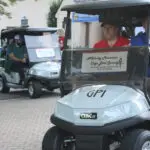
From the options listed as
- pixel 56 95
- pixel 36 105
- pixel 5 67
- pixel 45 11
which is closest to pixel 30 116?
pixel 36 105

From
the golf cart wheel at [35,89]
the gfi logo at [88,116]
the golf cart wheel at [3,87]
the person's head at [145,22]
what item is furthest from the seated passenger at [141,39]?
the golf cart wheel at [3,87]

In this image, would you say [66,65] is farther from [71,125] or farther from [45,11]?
[45,11]

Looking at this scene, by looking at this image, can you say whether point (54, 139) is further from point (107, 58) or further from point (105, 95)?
point (107, 58)

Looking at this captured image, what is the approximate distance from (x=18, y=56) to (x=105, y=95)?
8.51 meters

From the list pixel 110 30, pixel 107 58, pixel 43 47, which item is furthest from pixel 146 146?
pixel 43 47

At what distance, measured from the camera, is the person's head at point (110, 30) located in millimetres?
6191

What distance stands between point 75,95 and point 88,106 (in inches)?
13.5

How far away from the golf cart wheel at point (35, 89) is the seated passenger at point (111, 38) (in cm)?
713

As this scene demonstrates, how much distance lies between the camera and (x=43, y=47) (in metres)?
14.1

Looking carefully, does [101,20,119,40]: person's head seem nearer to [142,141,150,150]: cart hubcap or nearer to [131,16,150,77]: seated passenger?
[131,16,150,77]: seated passenger

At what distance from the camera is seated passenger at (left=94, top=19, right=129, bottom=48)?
6.17 meters

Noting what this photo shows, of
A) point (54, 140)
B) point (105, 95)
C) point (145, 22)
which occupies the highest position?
point (145, 22)

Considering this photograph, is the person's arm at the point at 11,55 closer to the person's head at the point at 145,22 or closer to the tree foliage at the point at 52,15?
the person's head at the point at 145,22

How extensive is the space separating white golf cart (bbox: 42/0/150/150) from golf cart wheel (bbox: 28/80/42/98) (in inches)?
269
